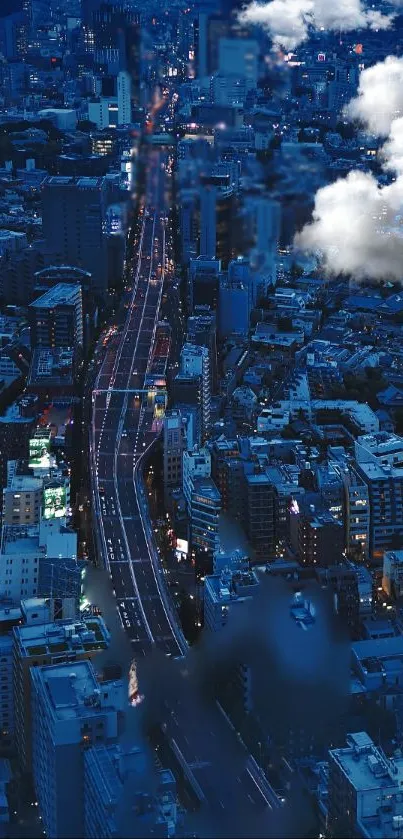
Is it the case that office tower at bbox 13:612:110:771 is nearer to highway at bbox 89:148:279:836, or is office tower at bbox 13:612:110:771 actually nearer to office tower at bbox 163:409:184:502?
highway at bbox 89:148:279:836

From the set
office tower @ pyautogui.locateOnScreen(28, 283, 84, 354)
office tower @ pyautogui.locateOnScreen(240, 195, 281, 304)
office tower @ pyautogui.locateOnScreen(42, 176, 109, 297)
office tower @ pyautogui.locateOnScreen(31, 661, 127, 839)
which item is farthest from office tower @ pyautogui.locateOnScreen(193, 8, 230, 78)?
office tower @ pyautogui.locateOnScreen(42, 176, 109, 297)

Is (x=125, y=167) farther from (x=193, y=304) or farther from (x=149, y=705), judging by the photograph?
(x=149, y=705)

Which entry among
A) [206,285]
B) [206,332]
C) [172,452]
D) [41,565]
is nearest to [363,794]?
[41,565]

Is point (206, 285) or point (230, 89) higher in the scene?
point (230, 89)

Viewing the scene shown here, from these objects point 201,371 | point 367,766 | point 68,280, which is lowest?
point 367,766

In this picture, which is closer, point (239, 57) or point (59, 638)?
point (59, 638)

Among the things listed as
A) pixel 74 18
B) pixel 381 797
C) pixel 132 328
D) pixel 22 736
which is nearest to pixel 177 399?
pixel 132 328

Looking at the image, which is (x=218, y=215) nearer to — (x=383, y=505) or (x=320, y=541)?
(x=383, y=505)
